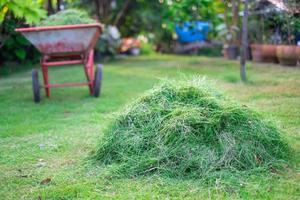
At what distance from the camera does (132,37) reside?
14.5 m

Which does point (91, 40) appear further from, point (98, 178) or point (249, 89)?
point (98, 178)

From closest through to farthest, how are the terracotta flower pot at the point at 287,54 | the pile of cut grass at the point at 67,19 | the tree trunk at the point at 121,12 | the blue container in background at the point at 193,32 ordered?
the pile of cut grass at the point at 67,19 < the terracotta flower pot at the point at 287,54 < the blue container in background at the point at 193,32 < the tree trunk at the point at 121,12

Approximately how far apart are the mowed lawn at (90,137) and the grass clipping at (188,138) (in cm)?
13

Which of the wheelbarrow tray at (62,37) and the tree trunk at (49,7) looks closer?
the wheelbarrow tray at (62,37)

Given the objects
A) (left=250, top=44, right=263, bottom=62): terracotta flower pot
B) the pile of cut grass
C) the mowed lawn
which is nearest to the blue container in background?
(left=250, top=44, right=263, bottom=62): terracotta flower pot

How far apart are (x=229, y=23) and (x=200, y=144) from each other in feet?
29.2

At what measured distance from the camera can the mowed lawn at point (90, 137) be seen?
292 cm

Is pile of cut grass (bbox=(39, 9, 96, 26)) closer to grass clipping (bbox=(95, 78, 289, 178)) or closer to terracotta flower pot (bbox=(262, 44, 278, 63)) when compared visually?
grass clipping (bbox=(95, 78, 289, 178))

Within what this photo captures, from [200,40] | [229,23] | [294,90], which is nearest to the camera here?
[294,90]

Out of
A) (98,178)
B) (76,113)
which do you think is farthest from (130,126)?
(76,113)

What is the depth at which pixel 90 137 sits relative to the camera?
4.36 meters

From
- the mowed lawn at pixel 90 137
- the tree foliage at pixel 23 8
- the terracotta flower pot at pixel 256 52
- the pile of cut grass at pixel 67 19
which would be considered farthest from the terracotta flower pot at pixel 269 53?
the tree foliage at pixel 23 8

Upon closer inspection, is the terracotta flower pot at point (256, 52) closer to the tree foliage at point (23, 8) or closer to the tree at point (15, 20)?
the tree at point (15, 20)

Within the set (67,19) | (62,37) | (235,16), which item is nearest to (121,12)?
(235,16)
